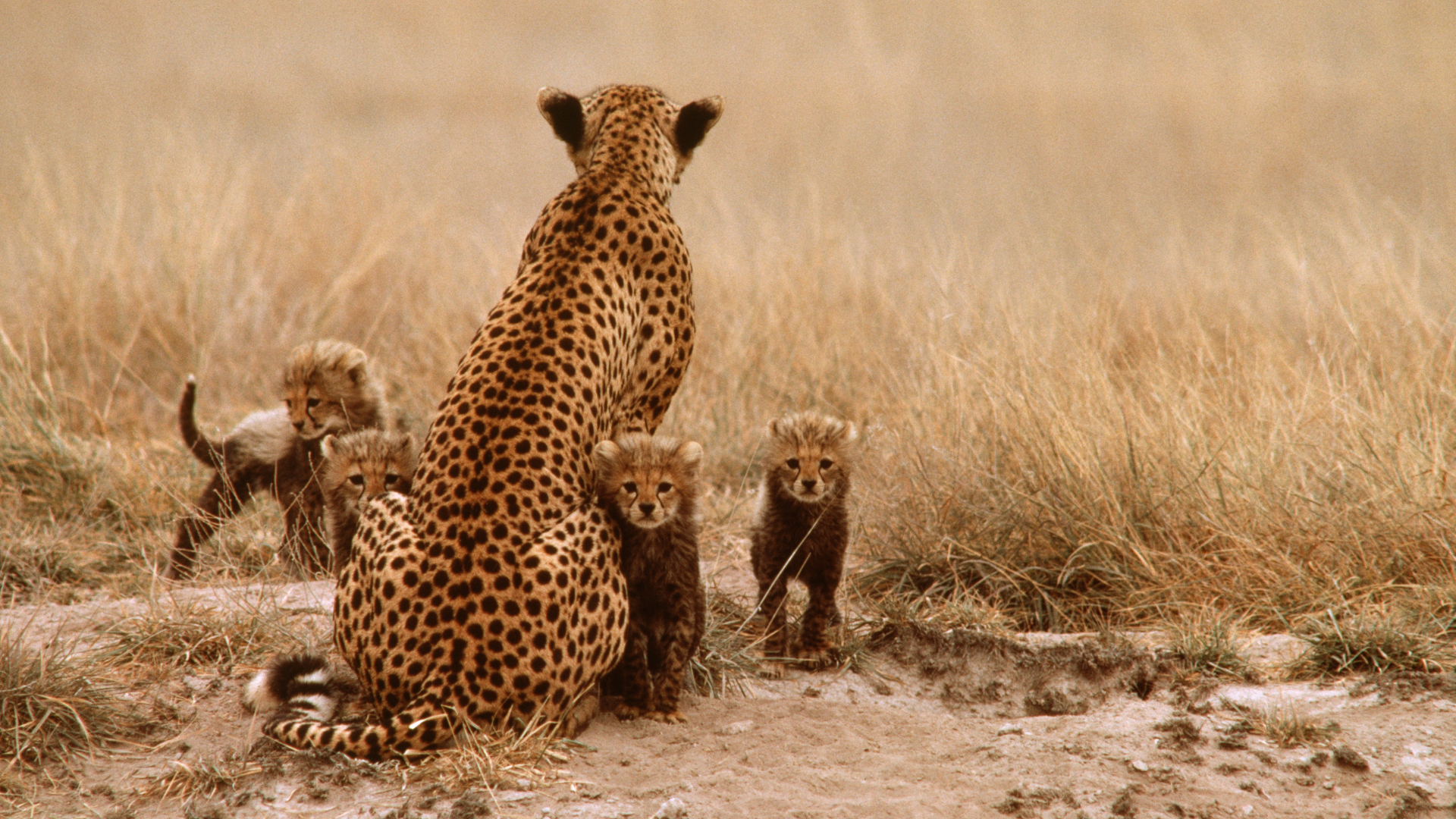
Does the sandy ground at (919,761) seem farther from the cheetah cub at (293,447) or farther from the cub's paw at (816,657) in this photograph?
the cheetah cub at (293,447)

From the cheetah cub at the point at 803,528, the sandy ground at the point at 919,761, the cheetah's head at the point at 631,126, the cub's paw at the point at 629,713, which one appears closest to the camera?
the sandy ground at the point at 919,761

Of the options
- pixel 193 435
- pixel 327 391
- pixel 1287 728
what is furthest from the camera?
pixel 193 435

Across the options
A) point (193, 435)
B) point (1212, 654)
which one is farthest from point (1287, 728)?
point (193, 435)

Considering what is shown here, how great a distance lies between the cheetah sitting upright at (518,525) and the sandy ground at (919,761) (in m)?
0.15

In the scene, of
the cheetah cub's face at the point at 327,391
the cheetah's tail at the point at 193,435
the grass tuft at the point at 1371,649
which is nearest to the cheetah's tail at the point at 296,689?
the cheetah cub's face at the point at 327,391

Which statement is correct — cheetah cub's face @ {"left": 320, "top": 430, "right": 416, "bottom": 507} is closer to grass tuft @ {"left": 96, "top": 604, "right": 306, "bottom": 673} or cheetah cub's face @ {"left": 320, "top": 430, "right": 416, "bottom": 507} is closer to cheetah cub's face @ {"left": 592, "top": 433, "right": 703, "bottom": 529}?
grass tuft @ {"left": 96, "top": 604, "right": 306, "bottom": 673}

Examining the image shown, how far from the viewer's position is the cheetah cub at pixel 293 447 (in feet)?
15.1

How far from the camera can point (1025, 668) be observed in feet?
13.2

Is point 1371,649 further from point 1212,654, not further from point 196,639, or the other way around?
point 196,639

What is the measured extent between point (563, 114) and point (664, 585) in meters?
1.30

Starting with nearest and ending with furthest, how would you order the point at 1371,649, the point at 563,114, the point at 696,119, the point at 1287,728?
the point at 1287,728 < the point at 1371,649 < the point at 563,114 < the point at 696,119

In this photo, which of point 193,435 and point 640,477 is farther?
point 193,435

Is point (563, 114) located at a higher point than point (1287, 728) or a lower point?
higher

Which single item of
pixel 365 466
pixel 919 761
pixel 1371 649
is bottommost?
pixel 919 761
